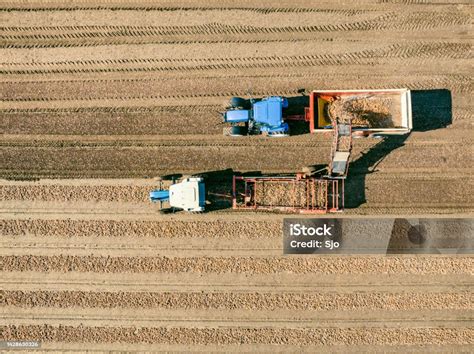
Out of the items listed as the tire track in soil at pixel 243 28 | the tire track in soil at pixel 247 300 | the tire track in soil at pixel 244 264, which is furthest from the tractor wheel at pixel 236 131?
the tire track in soil at pixel 247 300

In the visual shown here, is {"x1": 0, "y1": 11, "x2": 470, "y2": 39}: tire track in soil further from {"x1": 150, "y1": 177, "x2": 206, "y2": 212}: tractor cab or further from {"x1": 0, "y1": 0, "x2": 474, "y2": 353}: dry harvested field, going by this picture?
{"x1": 150, "y1": 177, "x2": 206, "y2": 212}: tractor cab

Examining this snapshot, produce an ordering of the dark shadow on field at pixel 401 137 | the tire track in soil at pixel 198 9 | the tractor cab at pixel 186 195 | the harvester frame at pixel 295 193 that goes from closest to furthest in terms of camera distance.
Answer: the tractor cab at pixel 186 195
the harvester frame at pixel 295 193
the dark shadow on field at pixel 401 137
the tire track in soil at pixel 198 9

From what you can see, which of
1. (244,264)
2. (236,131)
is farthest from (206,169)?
(244,264)

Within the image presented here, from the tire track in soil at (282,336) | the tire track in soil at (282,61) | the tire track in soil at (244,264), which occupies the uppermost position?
the tire track in soil at (282,61)

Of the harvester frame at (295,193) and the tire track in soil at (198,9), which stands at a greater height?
the tire track in soil at (198,9)

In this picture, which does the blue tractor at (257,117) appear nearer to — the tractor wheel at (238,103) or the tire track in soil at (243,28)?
the tractor wheel at (238,103)

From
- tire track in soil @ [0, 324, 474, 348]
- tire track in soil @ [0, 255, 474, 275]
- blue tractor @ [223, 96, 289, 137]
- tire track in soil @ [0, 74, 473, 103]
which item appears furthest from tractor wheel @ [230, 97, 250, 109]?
tire track in soil @ [0, 324, 474, 348]

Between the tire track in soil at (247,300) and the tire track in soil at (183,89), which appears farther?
the tire track in soil at (183,89)
